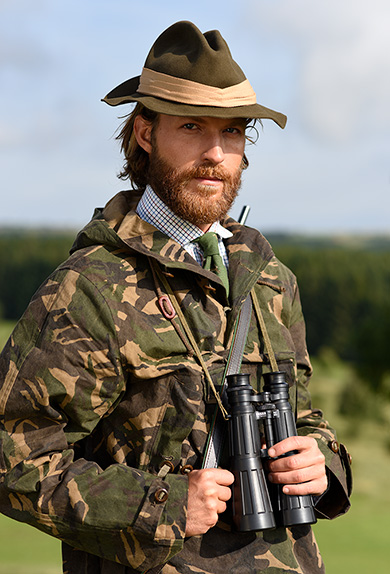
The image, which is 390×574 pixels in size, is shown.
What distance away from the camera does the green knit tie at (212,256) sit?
3.62m

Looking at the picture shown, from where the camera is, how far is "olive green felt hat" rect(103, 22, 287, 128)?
347 centimetres

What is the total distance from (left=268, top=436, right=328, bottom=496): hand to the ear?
1.57 m

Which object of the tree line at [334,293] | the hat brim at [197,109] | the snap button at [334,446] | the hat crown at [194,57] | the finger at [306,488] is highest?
the hat crown at [194,57]

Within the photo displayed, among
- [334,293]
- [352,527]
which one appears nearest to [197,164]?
[352,527]

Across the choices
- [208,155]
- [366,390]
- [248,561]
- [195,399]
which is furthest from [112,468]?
[366,390]

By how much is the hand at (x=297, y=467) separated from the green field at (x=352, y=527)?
11989mm

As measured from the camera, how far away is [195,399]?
324cm

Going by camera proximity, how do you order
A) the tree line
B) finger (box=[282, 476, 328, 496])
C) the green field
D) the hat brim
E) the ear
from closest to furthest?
finger (box=[282, 476, 328, 496]), the hat brim, the ear, the green field, the tree line

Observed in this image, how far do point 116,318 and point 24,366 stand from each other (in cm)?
42

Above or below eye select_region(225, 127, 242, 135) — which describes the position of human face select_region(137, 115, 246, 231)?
below

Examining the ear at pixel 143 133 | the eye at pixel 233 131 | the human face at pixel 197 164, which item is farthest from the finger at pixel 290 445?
the ear at pixel 143 133

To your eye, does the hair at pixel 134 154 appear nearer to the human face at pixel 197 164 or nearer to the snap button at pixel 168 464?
the human face at pixel 197 164

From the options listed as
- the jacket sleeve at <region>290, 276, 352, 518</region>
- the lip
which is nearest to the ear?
the lip

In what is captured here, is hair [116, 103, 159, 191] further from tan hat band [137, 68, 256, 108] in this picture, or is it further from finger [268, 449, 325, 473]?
finger [268, 449, 325, 473]
